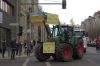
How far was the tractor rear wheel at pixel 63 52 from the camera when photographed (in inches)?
1094

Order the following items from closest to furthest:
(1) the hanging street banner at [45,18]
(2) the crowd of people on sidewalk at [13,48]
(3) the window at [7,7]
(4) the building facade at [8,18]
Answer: (1) the hanging street banner at [45,18] < (2) the crowd of people on sidewalk at [13,48] < (3) the window at [7,7] < (4) the building facade at [8,18]

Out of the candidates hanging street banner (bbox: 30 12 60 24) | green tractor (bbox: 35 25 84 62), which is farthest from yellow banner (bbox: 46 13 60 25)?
green tractor (bbox: 35 25 84 62)

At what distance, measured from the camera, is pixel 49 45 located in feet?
93.6

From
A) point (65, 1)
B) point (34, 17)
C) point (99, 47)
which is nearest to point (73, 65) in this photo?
point (34, 17)

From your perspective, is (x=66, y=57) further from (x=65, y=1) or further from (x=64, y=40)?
(x=65, y=1)

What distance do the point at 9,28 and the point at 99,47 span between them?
13515mm

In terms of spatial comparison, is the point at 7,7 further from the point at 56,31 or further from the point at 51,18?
the point at 51,18

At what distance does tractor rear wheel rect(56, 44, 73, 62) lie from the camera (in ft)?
91.2

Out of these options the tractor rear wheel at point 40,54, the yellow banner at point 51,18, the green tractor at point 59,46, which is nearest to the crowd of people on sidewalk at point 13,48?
the green tractor at point 59,46

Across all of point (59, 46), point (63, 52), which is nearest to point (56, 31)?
point (59, 46)

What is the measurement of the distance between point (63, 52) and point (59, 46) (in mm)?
532

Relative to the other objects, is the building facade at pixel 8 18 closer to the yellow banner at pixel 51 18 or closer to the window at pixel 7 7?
the window at pixel 7 7

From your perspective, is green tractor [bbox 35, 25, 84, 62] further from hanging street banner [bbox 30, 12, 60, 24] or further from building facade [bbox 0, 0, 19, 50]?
building facade [bbox 0, 0, 19, 50]

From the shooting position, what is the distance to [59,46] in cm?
2809
